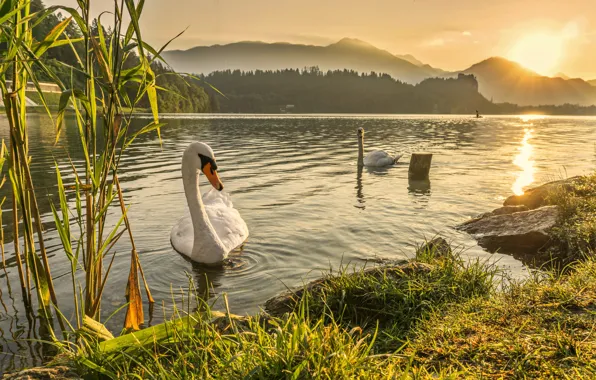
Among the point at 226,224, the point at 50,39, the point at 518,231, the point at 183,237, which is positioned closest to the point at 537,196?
the point at 518,231

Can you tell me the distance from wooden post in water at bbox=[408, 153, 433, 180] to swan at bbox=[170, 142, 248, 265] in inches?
384

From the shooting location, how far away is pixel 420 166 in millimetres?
15688

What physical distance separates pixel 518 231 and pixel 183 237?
643 centimetres

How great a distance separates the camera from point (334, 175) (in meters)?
17.4

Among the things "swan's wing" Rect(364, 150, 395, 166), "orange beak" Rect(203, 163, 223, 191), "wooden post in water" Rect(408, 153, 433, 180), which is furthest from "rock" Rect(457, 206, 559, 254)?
"swan's wing" Rect(364, 150, 395, 166)

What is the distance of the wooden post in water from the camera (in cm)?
1566

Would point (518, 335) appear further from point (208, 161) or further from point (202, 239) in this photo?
A: point (208, 161)

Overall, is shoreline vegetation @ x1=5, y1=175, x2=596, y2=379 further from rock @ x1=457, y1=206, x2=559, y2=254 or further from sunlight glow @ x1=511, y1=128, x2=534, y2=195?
sunlight glow @ x1=511, y1=128, x2=534, y2=195

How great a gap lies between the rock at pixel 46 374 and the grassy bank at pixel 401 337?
3.0 inches

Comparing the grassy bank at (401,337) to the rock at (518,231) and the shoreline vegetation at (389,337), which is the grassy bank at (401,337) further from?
the rock at (518,231)

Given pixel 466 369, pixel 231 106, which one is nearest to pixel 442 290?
pixel 466 369

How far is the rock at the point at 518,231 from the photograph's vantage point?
25.0 feet

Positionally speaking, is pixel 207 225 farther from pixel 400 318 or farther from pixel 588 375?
pixel 588 375

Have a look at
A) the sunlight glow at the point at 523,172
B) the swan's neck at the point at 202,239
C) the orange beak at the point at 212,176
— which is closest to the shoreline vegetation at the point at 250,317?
the swan's neck at the point at 202,239
